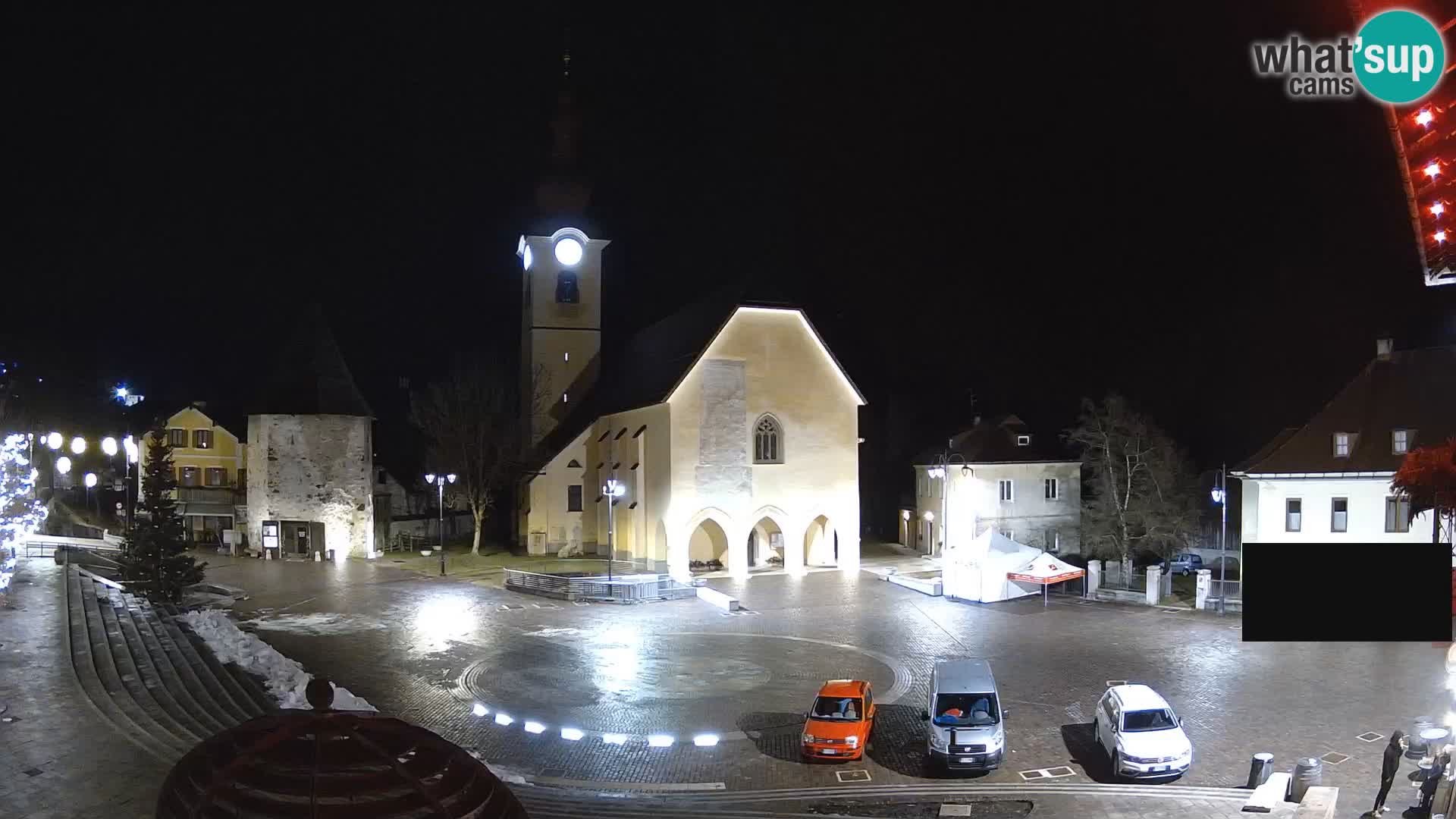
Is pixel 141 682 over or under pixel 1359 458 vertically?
under

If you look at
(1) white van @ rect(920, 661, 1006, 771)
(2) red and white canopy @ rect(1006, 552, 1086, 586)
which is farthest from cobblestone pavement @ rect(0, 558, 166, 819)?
(2) red and white canopy @ rect(1006, 552, 1086, 586)

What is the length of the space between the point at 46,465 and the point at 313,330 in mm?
21260

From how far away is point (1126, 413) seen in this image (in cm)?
3672

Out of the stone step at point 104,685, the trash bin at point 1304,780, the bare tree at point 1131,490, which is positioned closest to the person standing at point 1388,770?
the trash bin at point 1304,780

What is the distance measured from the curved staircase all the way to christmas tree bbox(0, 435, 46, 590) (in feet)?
6.09

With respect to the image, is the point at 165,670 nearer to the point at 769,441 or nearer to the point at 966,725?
the point at 966,725

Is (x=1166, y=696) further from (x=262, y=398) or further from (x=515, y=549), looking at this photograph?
(x=262, y=398)

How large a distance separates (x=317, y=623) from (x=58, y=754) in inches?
654

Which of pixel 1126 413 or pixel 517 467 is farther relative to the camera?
pixel 517 467

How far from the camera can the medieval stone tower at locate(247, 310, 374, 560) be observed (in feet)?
140

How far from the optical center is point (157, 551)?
2830 cm

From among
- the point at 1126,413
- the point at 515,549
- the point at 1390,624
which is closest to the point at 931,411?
the point at 1126,413

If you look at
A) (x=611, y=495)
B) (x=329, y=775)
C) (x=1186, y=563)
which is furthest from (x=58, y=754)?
(x=1186, y=563)

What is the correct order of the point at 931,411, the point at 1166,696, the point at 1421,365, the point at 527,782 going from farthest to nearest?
the point at 931,411
the point at 1421,365
the point at 1166,696
the point at 527,782
